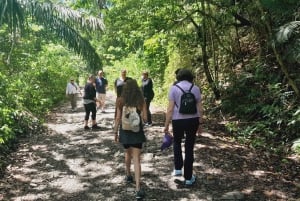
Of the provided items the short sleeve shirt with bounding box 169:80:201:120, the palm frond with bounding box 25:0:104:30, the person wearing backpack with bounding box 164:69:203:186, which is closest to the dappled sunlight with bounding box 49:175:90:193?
the person wearing backpack with bounding box 164:69:203:186

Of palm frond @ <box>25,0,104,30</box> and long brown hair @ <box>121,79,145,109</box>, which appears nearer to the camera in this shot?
long brown hair @ <box>121,79,145,109</box>

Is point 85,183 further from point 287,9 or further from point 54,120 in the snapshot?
point 54,120

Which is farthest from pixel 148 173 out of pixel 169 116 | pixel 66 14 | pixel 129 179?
pixel 66 14

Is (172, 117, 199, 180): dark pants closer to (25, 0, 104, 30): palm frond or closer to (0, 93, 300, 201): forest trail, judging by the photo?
(0, 93, 300, 201): forest trail

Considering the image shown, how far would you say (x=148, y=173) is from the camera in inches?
312

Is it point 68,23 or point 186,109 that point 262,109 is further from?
point 68,23

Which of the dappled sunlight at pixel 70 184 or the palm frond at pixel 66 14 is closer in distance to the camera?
the dappled sunlight at pixel 70 184

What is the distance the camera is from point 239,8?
12008mm

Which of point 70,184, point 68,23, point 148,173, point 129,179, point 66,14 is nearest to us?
point 129,179

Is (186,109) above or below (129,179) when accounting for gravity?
above

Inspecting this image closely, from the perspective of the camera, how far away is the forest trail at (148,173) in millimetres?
6859

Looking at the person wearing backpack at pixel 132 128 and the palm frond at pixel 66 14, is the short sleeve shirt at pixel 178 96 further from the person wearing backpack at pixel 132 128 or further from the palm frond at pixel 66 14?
the palm frond at pixel 66 14

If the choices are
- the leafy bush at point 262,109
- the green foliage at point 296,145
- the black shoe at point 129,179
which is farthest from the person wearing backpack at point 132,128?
the leafy bush at point 262,109

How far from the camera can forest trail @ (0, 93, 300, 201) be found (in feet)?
22.5
